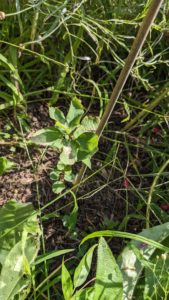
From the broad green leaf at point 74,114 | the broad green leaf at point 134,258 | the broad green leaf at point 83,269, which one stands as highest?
the broad green leaf at point 74,114

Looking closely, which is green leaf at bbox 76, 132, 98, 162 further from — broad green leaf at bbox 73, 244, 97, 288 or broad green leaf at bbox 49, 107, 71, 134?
broad green leaf at bbox 73, 244, 97, 288

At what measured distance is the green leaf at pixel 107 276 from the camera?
1.02 metres

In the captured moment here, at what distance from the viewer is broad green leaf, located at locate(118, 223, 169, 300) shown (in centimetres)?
114

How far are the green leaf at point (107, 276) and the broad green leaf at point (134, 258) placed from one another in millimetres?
96

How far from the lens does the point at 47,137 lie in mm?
1065

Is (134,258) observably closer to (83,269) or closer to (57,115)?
(83,269)

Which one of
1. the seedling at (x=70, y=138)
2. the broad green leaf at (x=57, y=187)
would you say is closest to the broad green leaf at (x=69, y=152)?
the seedling at (x=70, y=138)

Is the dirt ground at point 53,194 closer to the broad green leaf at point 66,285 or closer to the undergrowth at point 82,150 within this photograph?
the undergrowth at point 82,150

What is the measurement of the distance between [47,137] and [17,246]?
9.1 inches

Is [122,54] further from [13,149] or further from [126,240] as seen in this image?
[126,240]

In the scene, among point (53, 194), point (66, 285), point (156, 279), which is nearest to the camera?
point (66, 285)

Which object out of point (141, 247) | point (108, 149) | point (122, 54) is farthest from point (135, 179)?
point (122, 54)

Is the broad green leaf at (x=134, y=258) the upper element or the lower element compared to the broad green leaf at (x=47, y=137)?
lower

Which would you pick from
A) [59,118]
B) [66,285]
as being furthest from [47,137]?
[66,285]
